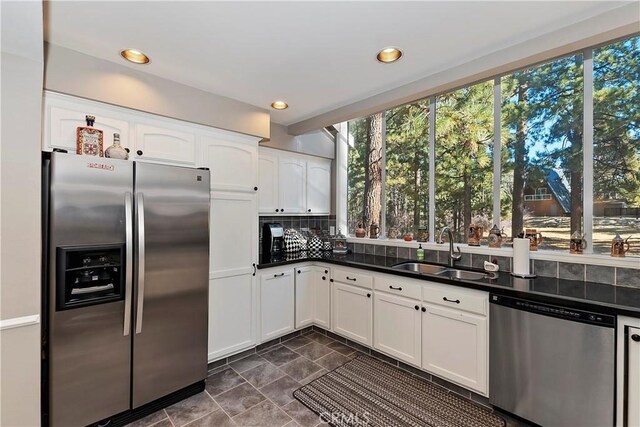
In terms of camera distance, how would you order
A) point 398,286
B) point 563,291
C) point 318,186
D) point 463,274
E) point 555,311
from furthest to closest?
point 318,186 < point 463,274 < point 398,286 < point 563,291 < point 555,311

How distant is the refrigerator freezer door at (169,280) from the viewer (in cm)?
201

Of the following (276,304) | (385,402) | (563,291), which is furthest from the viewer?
(276,304)

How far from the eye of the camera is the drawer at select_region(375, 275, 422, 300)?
8.11ft

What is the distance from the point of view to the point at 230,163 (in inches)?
110

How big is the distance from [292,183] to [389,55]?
2.00 meters

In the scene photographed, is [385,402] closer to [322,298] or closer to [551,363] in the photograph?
[551,363]

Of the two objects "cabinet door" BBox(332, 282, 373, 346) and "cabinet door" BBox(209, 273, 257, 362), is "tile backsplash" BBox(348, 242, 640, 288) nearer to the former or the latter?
"cabinet door" BBox(332, 282, 373, 346)

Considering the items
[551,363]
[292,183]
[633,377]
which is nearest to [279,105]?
[292,183]

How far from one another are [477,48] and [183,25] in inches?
76.5

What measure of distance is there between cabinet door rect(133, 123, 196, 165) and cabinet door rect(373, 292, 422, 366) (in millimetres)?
2179

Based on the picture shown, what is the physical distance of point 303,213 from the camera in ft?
12.6

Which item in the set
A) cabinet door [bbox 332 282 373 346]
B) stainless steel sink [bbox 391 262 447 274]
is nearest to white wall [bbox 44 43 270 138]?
cabinet door [bbox 332 282 373 346]

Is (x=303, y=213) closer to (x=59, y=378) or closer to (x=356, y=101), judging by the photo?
(x=356, y=101)

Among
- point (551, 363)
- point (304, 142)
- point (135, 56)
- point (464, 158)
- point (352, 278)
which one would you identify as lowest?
point (551, 363)
